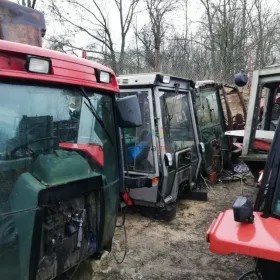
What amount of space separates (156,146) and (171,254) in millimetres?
1413

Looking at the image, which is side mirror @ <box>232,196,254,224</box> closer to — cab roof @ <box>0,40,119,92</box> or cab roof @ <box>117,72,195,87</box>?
cab roof @ <box>0,40,119,92</box>

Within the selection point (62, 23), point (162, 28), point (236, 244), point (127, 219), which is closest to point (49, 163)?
point (236, 244)

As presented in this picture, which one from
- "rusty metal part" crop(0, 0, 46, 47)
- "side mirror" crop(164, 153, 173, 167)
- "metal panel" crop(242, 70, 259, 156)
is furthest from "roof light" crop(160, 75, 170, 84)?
"rusty metal part" crop(0, 0, 46, 47)

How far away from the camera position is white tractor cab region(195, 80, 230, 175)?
20.4ft

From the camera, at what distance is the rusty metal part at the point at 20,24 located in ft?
8.93

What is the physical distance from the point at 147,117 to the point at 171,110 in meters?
0.52

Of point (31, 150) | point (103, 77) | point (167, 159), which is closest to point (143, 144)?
point (167, 159)

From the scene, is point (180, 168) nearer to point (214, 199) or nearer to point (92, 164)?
point (214, 199)

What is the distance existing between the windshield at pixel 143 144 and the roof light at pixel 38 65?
7.87 feet

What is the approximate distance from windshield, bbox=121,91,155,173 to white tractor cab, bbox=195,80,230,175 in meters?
1.60

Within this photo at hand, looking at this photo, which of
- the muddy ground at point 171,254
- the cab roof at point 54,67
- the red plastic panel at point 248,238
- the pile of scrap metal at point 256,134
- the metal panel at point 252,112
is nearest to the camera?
the red plastic panel at point 248,238

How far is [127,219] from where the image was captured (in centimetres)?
479

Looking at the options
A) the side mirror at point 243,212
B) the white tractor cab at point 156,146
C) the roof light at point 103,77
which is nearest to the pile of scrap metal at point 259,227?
the side mirror at point 243,212

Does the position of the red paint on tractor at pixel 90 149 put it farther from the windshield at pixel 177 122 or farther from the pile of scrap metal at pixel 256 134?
the windshield at pixel 177 122
